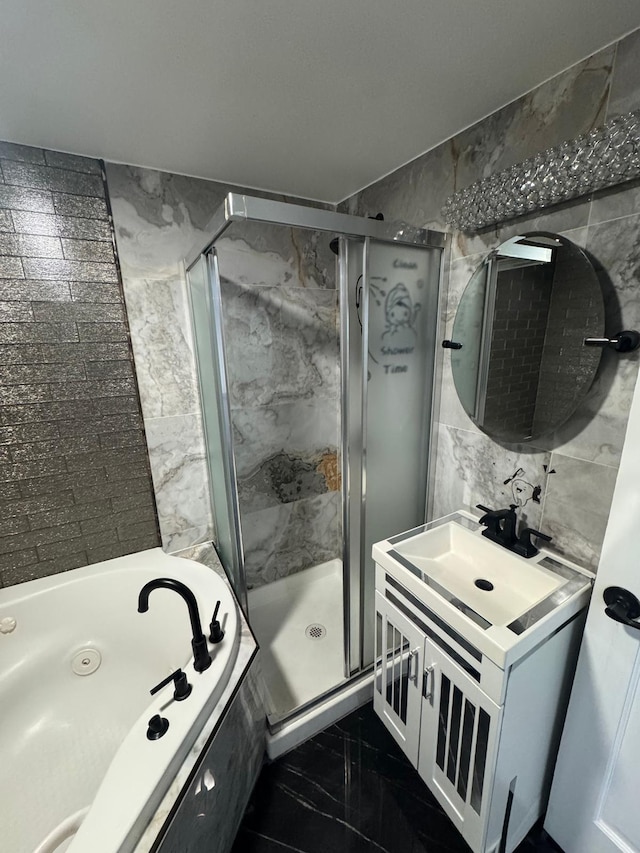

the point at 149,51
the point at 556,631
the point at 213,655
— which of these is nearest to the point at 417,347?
the point at 556,631

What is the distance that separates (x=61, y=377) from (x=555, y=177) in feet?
6.25

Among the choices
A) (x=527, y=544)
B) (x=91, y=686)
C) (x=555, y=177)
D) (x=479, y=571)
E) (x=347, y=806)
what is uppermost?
(x=555, y=177)

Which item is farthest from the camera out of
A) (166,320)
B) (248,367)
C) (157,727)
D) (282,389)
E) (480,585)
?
(282,389)

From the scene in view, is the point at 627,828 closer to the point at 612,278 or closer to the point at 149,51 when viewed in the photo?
the point at 612,278

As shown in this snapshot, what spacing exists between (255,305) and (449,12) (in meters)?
1.30

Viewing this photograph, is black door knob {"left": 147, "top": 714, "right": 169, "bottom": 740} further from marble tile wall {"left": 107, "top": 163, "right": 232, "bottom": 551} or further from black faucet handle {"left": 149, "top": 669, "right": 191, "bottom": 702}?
marble tile wall {"left": 107, "top": 163, "right": 232, "bottom": 551}

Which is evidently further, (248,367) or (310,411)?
(310,411)

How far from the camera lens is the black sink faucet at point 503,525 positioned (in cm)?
127

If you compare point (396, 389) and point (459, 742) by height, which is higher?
point (396, 389)

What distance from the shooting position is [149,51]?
92 centimetres

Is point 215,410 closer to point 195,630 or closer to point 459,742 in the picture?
point 195,630

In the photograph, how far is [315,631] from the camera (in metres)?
2.01

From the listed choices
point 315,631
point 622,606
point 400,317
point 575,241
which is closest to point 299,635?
point 315,631

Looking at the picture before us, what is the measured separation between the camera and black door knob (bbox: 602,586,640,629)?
2.96 feet
